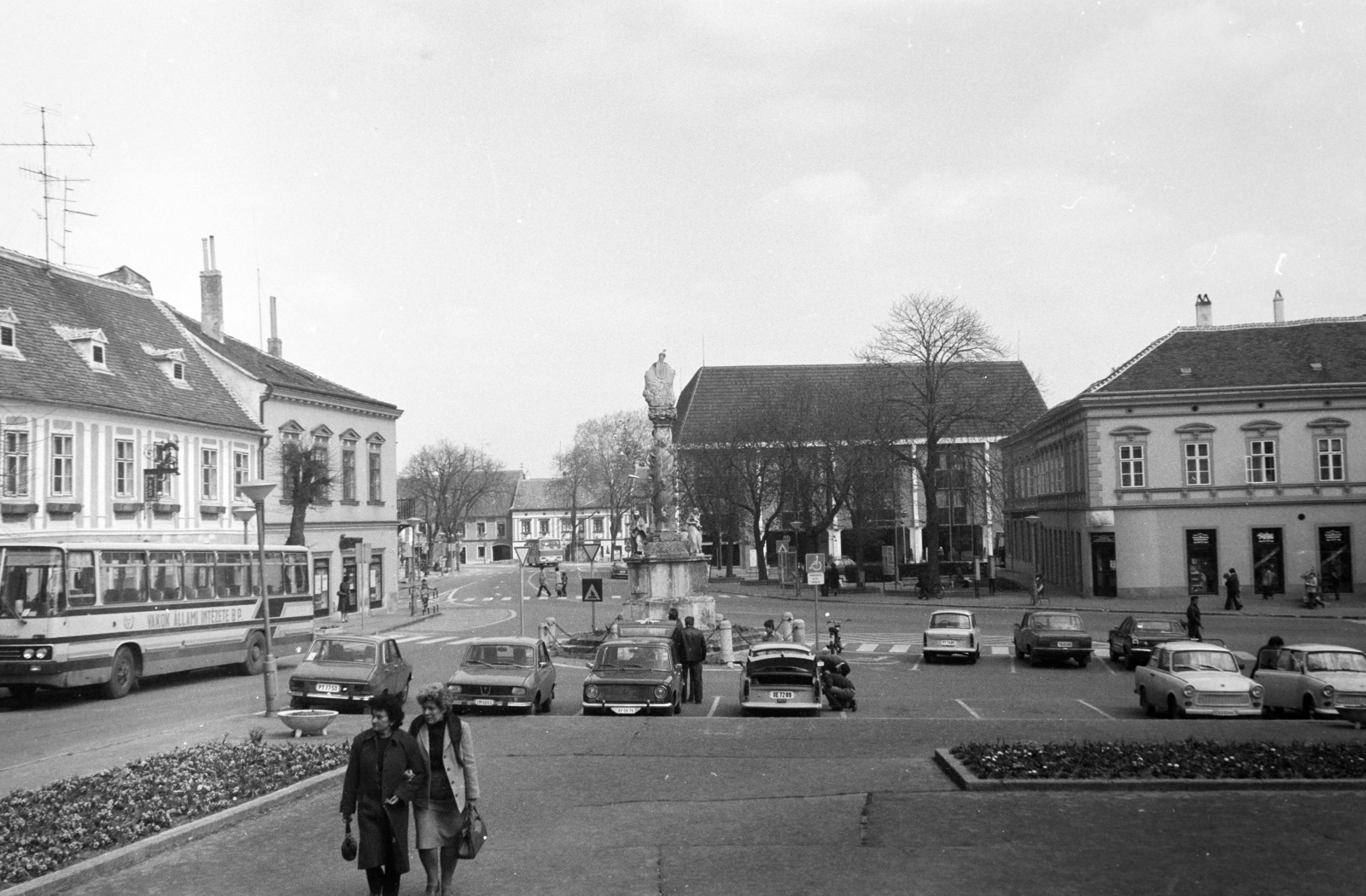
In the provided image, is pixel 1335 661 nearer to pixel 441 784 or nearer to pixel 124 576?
pixel 441 784

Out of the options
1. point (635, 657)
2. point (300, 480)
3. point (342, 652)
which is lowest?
point (635, 657)

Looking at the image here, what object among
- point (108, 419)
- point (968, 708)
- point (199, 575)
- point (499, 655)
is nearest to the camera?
point (499, 655)

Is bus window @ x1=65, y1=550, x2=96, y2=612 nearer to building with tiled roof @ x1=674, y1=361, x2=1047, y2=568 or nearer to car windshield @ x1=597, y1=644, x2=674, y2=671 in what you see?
car windshield @ x1=597, y1=644, x2=674, y2=671

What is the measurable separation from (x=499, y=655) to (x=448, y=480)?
92.7 meters

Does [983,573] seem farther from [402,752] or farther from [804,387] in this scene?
[402,752]

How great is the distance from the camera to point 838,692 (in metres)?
22.4

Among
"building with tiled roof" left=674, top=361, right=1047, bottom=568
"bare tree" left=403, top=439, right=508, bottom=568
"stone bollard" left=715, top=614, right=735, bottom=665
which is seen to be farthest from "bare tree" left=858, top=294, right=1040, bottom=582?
"bare tree" left=403, top=439, right=508, bottom=568

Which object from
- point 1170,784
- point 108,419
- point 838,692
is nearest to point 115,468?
point 108,419

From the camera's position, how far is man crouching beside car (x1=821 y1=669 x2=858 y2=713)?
22458 mm

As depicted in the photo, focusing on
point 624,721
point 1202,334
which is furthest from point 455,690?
point 1202,334

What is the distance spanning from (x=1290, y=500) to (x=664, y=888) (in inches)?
1910

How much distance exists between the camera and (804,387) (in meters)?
77.5

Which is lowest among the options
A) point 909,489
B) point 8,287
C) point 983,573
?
point 983,573

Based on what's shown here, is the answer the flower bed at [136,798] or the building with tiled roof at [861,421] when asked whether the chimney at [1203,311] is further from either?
the flower bed at [136,798]
